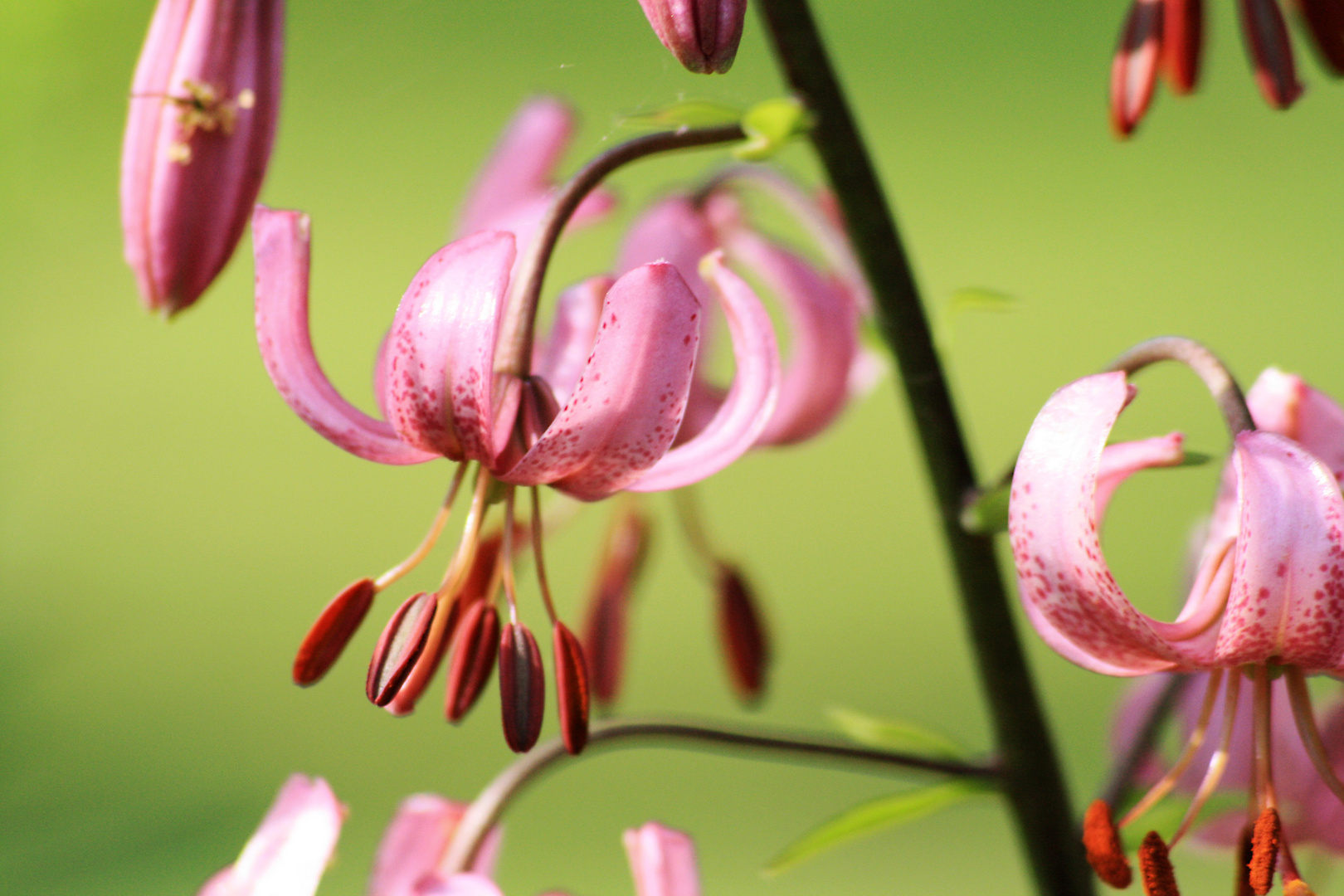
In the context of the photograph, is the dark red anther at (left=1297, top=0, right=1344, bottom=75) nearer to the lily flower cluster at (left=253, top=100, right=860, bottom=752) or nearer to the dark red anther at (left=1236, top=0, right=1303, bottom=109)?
the dark red anther at (left=1236, top=0, right=1303, bottom=109)

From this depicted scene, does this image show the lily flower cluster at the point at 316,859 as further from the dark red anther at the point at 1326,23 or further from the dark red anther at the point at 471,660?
the dark red anther at the point at 1326,23

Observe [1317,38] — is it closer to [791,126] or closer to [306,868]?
[791,126]

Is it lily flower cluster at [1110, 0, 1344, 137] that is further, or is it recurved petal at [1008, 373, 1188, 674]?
lily flower cluster at [1110, 0, 1344, 137]

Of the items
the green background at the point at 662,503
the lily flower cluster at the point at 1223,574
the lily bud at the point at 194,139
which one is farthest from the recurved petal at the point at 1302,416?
the green background at the point at 662,503

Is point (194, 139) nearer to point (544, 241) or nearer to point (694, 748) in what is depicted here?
point (544, 241)

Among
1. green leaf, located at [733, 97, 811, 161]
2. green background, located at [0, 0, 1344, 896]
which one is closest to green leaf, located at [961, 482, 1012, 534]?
green leaf, located at [733, 97, 811, 161]

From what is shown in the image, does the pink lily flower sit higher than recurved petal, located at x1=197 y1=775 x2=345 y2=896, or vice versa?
recurved petal, located at x1=197 y1=775 x2=345 y2=896

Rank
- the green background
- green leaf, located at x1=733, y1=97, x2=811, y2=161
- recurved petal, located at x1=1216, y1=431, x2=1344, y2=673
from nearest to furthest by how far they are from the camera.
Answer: recurved petal, located at x1=1216, y1=431, x2=1344, y2=673
green leaf, located at x1=733, y1=97, x2=811, y2=161
the green background

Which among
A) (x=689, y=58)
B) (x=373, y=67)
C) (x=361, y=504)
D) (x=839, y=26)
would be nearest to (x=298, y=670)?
(x=689, y=58)
